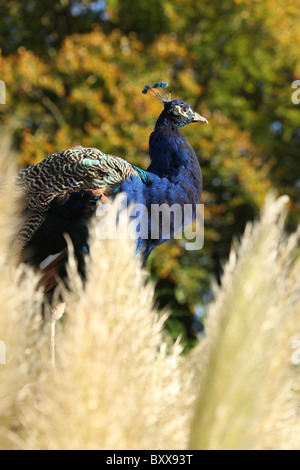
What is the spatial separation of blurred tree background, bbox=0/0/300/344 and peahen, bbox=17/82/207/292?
9.63ft

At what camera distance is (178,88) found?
21.2 ft

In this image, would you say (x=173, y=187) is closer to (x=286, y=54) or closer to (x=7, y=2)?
(x=286, y=54)

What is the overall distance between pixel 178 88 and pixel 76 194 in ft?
15.2

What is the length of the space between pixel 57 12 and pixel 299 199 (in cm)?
403

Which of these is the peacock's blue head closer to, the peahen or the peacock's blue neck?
the peacock's blue neck

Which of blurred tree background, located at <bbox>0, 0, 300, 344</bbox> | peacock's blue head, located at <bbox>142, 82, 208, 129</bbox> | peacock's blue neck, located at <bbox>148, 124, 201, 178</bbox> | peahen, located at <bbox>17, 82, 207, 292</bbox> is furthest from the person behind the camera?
blurred tree background, located at <bbox>0, 0, 300, 344</bbox>

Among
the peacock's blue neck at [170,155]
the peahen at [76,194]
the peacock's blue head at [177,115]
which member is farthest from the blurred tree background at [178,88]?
the peahen at [76,194]

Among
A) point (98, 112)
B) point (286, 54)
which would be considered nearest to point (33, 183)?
point (98, 112)

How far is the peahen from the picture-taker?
207cm

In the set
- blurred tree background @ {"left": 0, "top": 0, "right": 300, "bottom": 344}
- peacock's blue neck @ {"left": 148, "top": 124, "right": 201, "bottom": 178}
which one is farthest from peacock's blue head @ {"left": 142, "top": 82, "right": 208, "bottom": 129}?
blurred tree background @ {"left": 0, "top": 0, "right": 300, "bottom": 344}

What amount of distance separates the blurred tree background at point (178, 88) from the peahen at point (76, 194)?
2935 mm

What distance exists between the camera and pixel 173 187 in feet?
7.34
